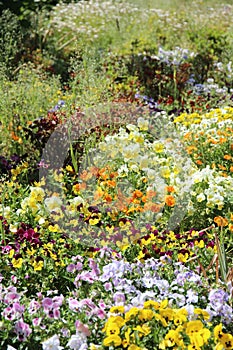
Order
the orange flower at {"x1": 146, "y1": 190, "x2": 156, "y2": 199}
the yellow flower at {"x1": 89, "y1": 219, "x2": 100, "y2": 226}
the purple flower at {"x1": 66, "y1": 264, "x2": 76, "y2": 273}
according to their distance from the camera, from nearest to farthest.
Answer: the purple flower at {"x1": 66, "y1": 264, "x2": 76, "y2": 273}
the yellow flower at {"x1": 89, "y1": 219, "x2": 100, "y2": 226}
the orange flower at {"x1": 146, "y1": 190, "x2": 156, "y2": 199}

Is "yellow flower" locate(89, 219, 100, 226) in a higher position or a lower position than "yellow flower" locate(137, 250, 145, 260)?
higher

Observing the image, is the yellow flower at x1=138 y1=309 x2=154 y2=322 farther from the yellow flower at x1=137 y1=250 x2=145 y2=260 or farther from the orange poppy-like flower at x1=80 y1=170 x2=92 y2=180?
the orange poppy-like flower at x1=80 y1=170 x2=92 y2=180

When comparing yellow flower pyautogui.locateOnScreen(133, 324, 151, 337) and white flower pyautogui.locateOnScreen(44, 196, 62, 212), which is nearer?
yellow flower pyautogui.locateOnScreen(133, 324, 151, 337)

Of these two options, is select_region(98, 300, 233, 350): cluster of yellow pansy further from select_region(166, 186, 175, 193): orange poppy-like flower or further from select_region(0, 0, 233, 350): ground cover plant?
select_region(166, 186, 175, 193): orange poppy-like flower

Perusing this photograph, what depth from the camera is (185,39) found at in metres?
8.62

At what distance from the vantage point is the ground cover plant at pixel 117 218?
8.04 ft

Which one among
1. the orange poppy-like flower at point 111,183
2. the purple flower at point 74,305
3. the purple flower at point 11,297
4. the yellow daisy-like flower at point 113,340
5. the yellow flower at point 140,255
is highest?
the yellow daisy-like flower at point 113,340

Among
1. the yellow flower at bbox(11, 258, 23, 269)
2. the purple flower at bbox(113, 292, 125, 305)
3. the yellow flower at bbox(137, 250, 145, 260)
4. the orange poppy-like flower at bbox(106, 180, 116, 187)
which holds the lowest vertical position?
the yellow flower at bbox(137, 250, 145, 260)

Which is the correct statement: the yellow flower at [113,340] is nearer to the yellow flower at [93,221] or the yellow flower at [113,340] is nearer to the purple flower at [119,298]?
the purple flower at [119,298]

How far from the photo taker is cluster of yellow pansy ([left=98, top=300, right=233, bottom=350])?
7.45ft

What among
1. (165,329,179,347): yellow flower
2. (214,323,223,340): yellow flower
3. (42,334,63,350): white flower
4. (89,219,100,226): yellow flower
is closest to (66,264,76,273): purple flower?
(89,219,100,226): yellow flower

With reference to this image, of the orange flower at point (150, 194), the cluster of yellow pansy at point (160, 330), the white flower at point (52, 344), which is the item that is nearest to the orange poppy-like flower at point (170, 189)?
the orange flower at point (150, 194)

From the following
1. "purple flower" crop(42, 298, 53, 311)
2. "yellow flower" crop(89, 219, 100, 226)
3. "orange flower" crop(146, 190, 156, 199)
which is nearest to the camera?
"purple flower" crop(42, 298, 53, 311)

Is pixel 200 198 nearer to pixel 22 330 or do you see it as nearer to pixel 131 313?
pixel 131 313
